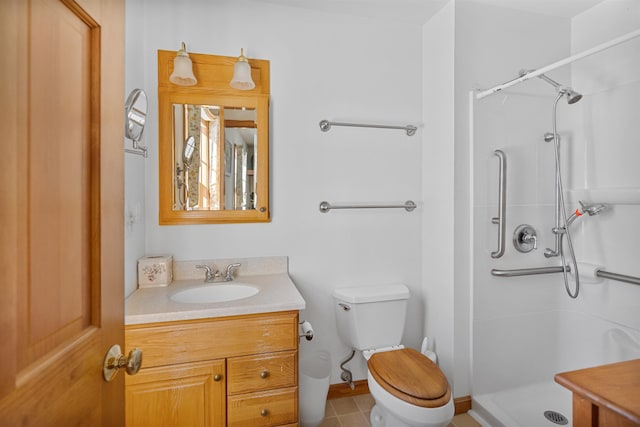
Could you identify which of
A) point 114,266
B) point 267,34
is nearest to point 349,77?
point 267,34

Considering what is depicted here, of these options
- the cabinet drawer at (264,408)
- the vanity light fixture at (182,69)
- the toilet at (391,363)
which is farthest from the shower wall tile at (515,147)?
the vanity light fixture at (182,69)

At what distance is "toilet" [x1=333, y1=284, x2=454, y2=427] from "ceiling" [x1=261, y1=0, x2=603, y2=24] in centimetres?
167

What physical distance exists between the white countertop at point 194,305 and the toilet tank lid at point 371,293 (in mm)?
374

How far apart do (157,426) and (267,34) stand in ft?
6.58

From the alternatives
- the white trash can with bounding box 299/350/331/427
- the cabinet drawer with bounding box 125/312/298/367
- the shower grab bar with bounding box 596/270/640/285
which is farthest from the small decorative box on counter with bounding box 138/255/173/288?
the shower grab bar with bounding box 596/270/640/285

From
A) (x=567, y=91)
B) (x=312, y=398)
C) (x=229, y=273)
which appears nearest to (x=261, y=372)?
A: (x=312, y=398)

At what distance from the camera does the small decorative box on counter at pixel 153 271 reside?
172 cm

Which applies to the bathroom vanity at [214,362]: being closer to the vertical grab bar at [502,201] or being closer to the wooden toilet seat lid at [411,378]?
the wooden toilet seat lid at [411,378]

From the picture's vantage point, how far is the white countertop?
53.4 inches

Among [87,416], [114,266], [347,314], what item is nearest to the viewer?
[87,416]

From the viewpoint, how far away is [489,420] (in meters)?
1.84

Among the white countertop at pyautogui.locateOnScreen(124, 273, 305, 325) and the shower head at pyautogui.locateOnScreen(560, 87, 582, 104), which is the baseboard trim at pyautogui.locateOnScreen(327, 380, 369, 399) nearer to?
the white countertop at pyautogui.locateOnScreen(124, 273, 305, 325)

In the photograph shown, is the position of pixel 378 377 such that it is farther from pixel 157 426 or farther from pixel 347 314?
pixel 157 426

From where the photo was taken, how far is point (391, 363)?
1626 millimetres
